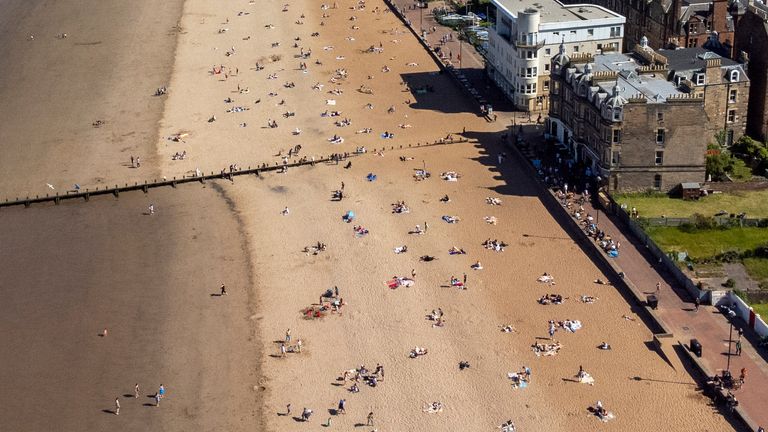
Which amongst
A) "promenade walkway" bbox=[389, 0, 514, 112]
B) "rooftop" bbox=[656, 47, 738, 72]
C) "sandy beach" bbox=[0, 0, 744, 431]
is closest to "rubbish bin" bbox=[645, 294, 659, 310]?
"sandy beach" bbox=[0, 0, 744, 431]

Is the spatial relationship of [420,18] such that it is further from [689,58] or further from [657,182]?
[657,182]

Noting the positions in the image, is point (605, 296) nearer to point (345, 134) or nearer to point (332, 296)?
point (332, 296)

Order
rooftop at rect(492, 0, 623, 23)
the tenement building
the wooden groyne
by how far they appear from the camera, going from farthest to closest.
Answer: rooftop at rect(492, 0, 623, 23)
the wooden groyne
the tenement building

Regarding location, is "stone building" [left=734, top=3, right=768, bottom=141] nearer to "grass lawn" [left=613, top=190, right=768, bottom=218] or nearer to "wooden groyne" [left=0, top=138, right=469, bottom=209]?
"grass lawn" [left=613, top=190, right=768, bottom=218]

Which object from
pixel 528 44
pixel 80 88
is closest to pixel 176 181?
pixel 80 88

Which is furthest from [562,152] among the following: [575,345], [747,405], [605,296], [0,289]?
[0,289]

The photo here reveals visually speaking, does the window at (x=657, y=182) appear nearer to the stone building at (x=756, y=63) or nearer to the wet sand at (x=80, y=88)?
the stone building at (x=756, y=63)

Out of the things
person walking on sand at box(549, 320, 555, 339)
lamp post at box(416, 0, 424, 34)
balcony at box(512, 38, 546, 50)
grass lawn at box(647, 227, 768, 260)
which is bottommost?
lamp post at box(416, 0, 424, 34)
